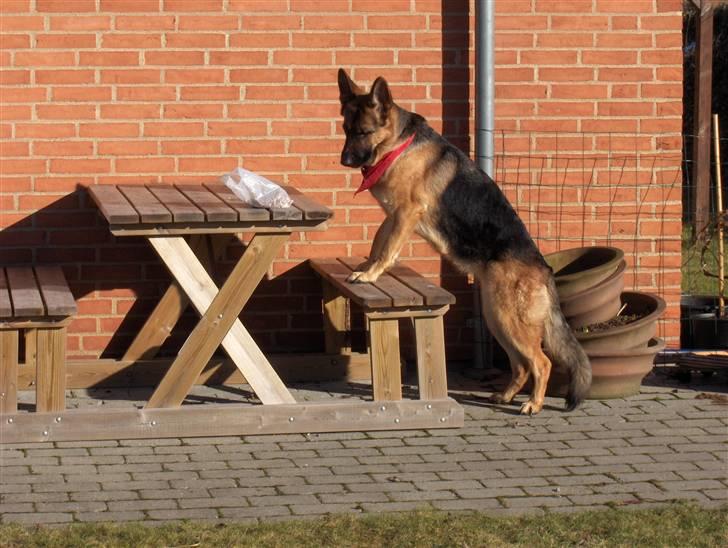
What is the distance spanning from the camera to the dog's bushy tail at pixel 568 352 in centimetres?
688

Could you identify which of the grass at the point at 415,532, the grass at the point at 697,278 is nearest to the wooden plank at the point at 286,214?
the grass at the point at 415,532

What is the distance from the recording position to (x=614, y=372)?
718 cm

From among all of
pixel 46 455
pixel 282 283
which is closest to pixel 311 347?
pixel 282 283

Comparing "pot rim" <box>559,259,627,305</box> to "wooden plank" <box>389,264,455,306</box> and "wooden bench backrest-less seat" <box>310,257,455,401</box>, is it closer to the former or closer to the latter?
"wooden plank" <box>389,264,455,306</box>

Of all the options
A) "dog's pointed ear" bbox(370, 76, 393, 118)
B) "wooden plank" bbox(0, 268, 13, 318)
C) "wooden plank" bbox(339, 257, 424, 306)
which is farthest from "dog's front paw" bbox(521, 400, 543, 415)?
"wooden plank" bbox(0, 268, 13, 318)

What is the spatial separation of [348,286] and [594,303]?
149 centimetres

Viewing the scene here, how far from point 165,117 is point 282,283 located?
119 centimetres

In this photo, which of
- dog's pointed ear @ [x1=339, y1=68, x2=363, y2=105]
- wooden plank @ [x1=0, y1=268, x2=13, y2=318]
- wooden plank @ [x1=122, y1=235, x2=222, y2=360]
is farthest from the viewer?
wooden plank @ [x1=122, y1=235, x2=222, y2=360]

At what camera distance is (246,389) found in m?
7.42

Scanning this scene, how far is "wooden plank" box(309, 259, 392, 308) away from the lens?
634cm

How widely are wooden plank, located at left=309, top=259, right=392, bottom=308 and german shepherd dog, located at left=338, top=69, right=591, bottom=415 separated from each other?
0.36 feet

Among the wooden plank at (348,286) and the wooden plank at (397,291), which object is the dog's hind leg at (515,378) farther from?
the wooden plank at (348,286)

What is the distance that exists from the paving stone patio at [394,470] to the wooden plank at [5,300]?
0.62 metres

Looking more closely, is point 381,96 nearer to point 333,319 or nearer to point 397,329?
point 397,329
